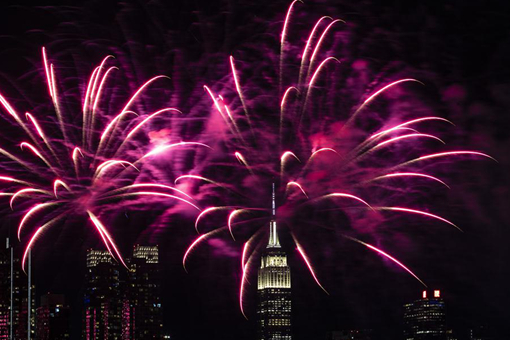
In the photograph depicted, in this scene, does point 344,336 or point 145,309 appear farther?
point 344,336

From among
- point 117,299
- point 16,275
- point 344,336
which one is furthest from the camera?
point 344,336

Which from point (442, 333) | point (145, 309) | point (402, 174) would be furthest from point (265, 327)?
point (402, 174)

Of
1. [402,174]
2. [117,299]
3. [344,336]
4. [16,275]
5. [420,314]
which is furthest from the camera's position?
[344,336]

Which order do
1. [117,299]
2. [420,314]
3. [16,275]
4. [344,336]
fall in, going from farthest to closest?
[344,336] < [420,314] < [117,299] < [16,275]

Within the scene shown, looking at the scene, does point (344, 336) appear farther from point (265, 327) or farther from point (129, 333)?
point (129, 333)

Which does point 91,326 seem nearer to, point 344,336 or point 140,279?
point 140,279

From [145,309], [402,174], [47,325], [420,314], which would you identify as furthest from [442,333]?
[402,174]
